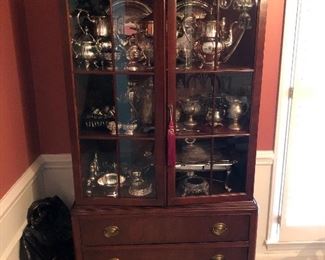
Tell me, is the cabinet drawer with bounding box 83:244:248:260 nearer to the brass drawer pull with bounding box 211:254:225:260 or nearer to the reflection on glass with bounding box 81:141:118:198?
the brass drawer pull with bounding box 211:254:225:260

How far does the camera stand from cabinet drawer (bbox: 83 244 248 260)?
1.65 m

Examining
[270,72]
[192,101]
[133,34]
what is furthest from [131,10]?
[270,72]

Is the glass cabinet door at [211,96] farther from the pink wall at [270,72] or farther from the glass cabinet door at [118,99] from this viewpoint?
the pink wall at [270,72]

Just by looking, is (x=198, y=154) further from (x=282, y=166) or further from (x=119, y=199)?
(x=282, y=166)

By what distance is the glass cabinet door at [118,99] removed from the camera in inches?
56.9

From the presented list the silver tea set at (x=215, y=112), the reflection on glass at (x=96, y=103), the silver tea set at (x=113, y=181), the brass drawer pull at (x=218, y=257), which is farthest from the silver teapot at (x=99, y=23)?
the brass drawer pull at (x=218, y=257)

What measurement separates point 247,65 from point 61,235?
1189 millimetres

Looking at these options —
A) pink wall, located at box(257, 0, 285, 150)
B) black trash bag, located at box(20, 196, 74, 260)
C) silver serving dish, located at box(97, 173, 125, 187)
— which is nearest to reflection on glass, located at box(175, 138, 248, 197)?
silver serving dish, located at box(97, 173, 125, 187)

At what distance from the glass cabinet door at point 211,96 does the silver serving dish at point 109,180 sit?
22 centimetres

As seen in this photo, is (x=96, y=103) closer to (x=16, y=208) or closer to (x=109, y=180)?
(x=109, y=180)

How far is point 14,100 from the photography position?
63.6 inches

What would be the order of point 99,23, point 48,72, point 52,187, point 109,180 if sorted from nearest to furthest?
point 99,23 → point 109,180 → point 48,72 → point 52,187

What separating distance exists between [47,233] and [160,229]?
55 cm

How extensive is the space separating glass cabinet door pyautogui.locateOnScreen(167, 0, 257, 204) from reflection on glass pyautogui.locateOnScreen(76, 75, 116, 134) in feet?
0.85
